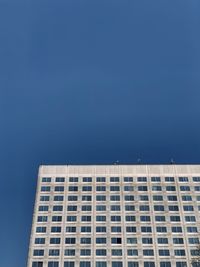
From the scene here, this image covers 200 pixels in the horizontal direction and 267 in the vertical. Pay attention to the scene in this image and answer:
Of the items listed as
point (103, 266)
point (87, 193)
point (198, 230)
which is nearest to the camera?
point (103, 266)

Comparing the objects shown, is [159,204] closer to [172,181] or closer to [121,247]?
[172,181]

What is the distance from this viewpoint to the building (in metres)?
72.2

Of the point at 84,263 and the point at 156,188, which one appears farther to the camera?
the point at 156,188

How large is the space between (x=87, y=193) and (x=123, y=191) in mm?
9971

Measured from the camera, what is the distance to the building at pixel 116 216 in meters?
72.2

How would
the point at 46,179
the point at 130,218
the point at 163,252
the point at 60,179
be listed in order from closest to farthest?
the point at 163,252, the point at 130,218, the point at 46,179, the point at 60,179

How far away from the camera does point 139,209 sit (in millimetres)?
79062

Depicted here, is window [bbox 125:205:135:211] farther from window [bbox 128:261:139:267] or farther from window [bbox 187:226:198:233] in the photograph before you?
window [bbox 187:226:198:233]

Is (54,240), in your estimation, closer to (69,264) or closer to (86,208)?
(69,264)

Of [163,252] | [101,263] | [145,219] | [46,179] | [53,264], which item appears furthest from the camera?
[46,179]

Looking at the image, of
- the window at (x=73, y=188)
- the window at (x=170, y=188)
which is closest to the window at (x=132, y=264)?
the window at (x=170, y=188)

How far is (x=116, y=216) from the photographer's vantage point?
78.0 meters

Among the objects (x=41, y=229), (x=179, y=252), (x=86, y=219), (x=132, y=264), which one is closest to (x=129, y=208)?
(x=86, y=219)

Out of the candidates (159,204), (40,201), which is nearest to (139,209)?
(159,204)
